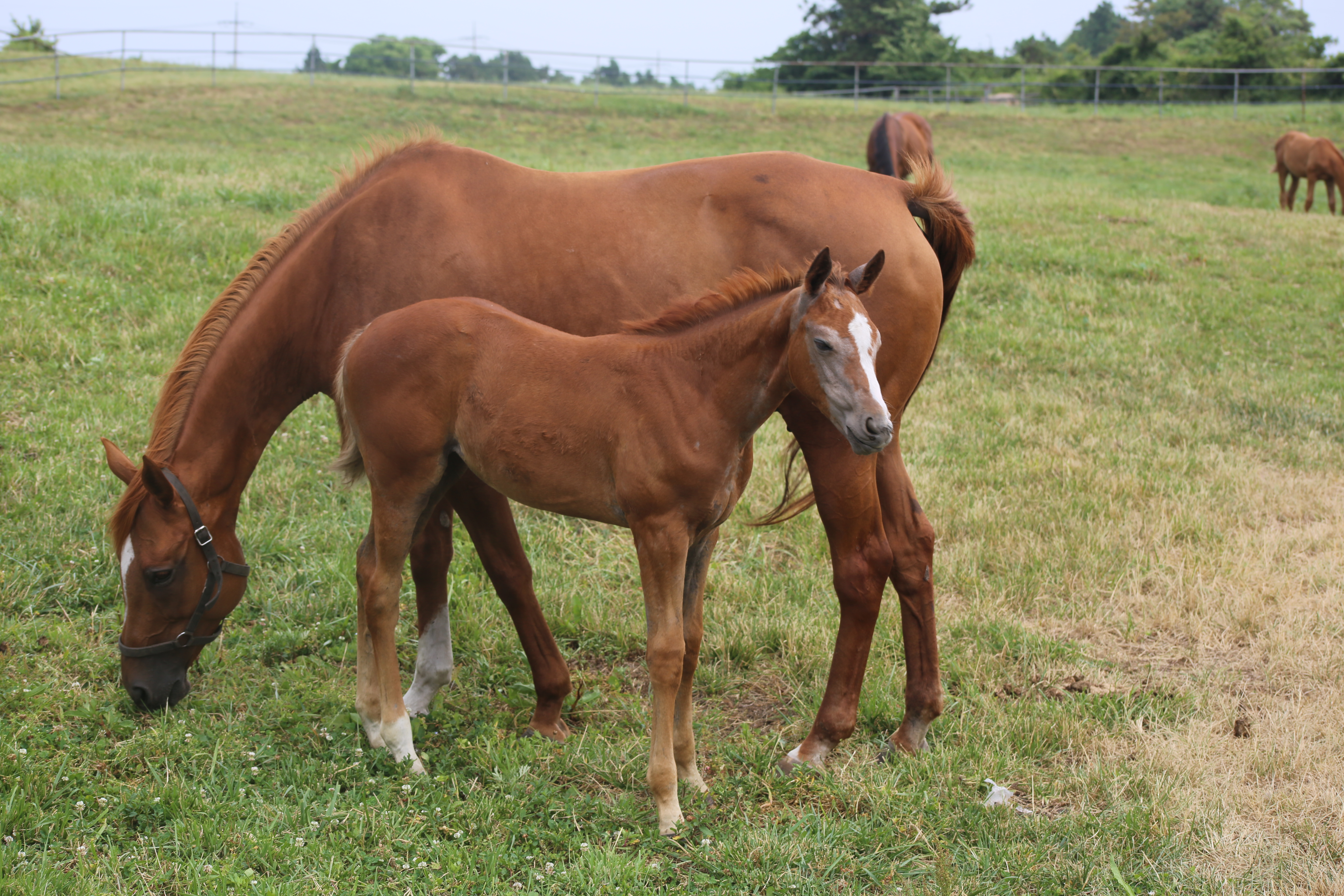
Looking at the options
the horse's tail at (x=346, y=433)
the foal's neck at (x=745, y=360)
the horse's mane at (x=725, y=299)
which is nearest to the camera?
the foal's neck at (x=745, y=360)

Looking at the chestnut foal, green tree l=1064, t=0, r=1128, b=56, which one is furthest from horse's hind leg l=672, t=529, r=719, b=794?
green tree l=1064, t=0, r=1128, b=56

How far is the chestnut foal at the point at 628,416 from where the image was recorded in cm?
289

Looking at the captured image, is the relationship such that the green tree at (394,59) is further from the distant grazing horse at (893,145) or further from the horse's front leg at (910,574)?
→ the horse's front leg at (910,574)

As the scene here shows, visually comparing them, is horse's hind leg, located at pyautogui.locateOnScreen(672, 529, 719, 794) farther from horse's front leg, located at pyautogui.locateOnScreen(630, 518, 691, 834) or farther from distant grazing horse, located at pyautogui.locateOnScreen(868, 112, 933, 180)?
distant grazing horse, located at pyautogui.locateOnScreen(868, 112, 933, 180)

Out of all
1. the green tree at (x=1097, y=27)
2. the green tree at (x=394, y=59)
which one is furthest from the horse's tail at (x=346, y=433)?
the green tree at (x=1097, y=27)

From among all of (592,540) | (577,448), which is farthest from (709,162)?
(592,540)

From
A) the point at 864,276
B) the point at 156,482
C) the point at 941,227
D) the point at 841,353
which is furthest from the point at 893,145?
the point at 156,482

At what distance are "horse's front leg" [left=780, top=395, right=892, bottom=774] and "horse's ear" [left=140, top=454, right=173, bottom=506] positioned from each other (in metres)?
2.16

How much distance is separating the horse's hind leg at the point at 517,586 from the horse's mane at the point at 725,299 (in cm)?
111

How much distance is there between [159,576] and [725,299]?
2297 millimetres

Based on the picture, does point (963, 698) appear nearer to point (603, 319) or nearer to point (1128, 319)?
point (603, 319)

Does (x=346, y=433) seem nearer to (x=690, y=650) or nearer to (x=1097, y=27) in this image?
(x=690, y=650)

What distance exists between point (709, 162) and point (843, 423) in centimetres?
165

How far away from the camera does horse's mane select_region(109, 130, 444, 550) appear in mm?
3578
